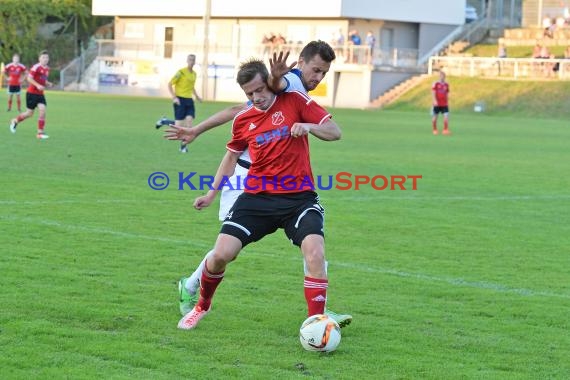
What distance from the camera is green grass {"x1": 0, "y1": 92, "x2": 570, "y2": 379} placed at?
6.66 metres

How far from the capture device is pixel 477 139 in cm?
3141

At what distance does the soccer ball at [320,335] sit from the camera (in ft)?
22.4

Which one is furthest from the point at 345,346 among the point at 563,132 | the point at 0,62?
the point at 0,62

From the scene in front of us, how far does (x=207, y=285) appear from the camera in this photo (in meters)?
7.64

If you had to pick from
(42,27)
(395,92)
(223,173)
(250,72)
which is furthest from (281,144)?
(42,27)

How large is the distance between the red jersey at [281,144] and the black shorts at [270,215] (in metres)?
0.06

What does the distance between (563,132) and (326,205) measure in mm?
23446

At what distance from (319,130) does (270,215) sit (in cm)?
67

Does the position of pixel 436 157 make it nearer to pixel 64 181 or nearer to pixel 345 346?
pixel 64 181

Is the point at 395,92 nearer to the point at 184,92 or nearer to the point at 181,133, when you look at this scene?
the point at 184,92

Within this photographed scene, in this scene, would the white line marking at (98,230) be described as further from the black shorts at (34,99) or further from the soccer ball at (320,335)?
the black shorts at (34,99)

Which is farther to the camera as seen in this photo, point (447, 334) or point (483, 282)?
point (483, 282)

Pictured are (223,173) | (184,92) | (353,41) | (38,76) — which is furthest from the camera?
(353,41)

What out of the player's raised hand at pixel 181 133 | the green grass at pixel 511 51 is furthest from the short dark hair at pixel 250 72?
the green grass at pixel 511 51
